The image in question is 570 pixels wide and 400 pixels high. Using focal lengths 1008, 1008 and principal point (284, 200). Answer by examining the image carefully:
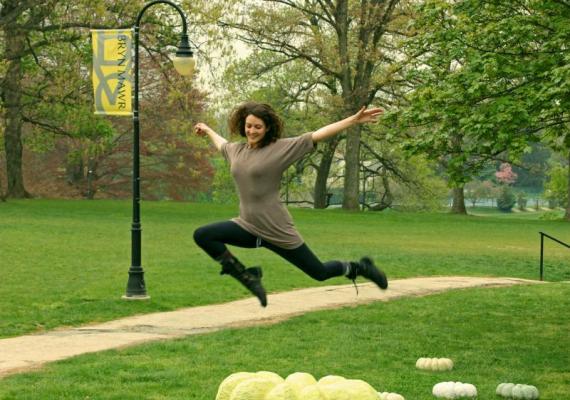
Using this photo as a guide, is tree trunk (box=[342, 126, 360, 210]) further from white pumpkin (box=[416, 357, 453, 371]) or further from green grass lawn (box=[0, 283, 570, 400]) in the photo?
white pumpkin (box=[416, 357, 453, 371])

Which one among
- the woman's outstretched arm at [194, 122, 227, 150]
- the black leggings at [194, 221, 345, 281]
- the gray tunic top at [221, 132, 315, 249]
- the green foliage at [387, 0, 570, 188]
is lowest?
the black leggings at [194, 221, 345, 281]

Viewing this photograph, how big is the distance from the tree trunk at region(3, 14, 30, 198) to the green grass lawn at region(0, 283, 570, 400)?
27380 mm

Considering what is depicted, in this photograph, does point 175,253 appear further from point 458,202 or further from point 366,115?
point 458,202

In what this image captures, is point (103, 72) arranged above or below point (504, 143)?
above

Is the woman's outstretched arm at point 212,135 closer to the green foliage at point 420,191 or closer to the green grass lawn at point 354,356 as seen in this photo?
the green grass lawn at point 354,356

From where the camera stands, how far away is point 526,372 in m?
12.8

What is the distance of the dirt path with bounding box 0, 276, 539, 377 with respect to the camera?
13.5 metres

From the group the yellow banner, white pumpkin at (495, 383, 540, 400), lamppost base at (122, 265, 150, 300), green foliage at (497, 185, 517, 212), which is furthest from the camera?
green foliage at (497, 185, 517, 212)

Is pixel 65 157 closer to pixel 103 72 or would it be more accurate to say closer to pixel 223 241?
pixel 103 72

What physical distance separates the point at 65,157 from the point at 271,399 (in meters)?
63.9

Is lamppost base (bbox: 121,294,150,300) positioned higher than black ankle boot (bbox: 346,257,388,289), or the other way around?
black ankle boot (bbox: 346,257,388,289)

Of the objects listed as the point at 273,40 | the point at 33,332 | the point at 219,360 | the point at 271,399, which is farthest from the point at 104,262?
the point at 273,40

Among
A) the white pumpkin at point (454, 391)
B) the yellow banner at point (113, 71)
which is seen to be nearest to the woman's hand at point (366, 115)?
the white pumpkin at point (454, 391)

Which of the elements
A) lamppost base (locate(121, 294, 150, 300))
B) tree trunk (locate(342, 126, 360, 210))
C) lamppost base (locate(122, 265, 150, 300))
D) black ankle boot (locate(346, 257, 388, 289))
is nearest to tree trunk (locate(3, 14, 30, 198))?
tree trunk (locate(342, 126, 360, 210))
